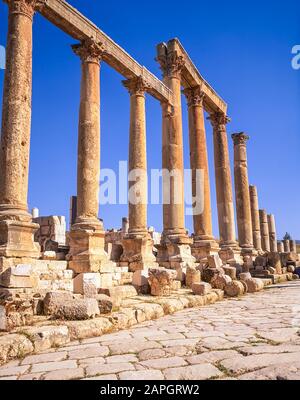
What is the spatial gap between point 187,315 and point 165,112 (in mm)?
10736

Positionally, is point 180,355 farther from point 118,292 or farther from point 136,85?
point 136,85

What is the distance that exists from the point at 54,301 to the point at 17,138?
444 cm

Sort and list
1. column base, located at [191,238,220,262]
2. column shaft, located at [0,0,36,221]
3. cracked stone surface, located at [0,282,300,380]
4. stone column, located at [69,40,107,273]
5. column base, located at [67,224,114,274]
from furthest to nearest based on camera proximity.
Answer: column base, located at [191,238,220,262]
stone column, located at [69,40,107,273]
column base, located at [67,224,114,274]
column shaft, located at [0,0,36,221]
cracked stone surface, located at [0,282,300,380]

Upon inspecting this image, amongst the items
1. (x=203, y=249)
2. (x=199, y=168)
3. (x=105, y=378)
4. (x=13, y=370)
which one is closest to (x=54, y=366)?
(x=13, y=370)

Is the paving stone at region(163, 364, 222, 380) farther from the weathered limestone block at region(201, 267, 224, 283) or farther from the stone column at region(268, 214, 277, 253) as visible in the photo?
the stone column at region(268, 214, 277, 253)

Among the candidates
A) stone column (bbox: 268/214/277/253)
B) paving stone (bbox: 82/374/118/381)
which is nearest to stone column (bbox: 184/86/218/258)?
paving stone (bbox: 82/374/118/381)

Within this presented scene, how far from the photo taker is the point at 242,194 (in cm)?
2300

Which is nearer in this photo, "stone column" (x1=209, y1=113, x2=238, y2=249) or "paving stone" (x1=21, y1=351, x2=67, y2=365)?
"paving stone" (x1=21, y1=351, x2=67, y2=365)

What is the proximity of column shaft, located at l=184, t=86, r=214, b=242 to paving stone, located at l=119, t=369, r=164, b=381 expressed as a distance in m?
13.9

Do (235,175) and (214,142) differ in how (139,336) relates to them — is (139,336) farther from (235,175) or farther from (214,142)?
(235,175)

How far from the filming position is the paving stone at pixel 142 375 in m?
3.38

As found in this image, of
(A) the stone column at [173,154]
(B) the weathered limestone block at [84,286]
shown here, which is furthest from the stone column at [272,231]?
(B) the weathered limestone block at [84,286]

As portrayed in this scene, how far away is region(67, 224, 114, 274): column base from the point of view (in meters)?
10.7

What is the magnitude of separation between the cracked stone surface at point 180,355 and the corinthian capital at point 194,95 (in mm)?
14272
